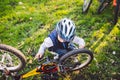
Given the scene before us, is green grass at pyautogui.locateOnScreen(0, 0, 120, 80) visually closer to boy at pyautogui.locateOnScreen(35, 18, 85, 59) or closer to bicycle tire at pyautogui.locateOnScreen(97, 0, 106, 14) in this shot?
bicycle tire at pyautogui.locateOnScreen(97, 0, 106, 14)

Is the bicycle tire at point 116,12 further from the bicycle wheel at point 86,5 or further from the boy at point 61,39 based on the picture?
the boy at point 61,39

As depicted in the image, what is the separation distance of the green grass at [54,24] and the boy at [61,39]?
767 millimetres

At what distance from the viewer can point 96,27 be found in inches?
249

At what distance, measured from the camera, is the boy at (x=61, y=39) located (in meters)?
4.38

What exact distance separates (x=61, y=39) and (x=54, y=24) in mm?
1803

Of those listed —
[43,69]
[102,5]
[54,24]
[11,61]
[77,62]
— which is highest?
[102,5]

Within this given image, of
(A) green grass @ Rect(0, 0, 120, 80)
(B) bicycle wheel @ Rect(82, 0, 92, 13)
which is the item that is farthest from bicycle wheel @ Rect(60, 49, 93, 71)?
(B) bicycle wheel @ Rect(82, 0, 92, 13)

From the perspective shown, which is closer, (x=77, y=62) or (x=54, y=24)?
(x=77, y=62)

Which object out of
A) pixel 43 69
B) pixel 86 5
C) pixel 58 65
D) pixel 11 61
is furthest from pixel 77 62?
pixel 86 5

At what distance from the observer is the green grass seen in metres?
5.52

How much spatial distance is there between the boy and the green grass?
2.52 ft

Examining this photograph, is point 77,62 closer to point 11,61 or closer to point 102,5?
point 11,61

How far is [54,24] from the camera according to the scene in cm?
632

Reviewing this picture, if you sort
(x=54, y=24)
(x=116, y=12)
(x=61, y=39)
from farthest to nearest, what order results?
(x=54, y=24)
(x=116, y=12)
(x=61, y=39)
